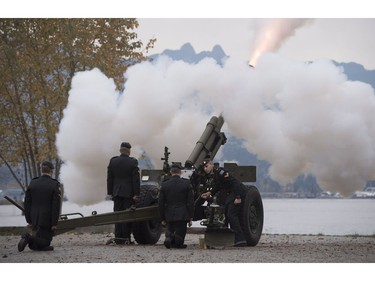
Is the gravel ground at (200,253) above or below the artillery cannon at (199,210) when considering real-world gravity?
below

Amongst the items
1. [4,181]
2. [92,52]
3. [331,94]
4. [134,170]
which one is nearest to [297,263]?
[134,170]

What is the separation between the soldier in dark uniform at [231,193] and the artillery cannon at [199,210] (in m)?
0.17

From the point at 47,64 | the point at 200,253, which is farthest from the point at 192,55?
the point at 47,64

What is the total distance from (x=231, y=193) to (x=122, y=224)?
2191 millimetres

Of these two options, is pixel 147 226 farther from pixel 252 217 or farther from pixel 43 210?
pixel 43 210

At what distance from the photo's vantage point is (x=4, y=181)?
35.0m

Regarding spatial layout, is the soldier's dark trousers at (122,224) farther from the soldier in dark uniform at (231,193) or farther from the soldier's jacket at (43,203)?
the soldier's jacket at (43,203)

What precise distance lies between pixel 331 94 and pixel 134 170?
460 centimetres

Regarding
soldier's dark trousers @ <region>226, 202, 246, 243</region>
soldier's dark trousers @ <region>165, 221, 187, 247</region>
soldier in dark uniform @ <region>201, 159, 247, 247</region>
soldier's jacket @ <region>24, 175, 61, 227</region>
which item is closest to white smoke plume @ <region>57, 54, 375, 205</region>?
soldier in dark uniform @ <region>201, 159, 247, 247</region>

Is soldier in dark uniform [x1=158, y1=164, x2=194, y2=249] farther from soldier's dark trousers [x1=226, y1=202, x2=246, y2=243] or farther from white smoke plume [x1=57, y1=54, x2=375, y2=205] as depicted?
white smoke plume [x1=57, y1=54, x2=375, y2=205]

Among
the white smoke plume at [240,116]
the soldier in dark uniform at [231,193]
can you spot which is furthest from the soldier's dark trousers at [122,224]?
the white smoke plume at [240,116]

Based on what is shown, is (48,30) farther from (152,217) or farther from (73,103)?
(152,217)

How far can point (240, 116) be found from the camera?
1920 cm

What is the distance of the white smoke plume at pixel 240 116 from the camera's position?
1861 cm
